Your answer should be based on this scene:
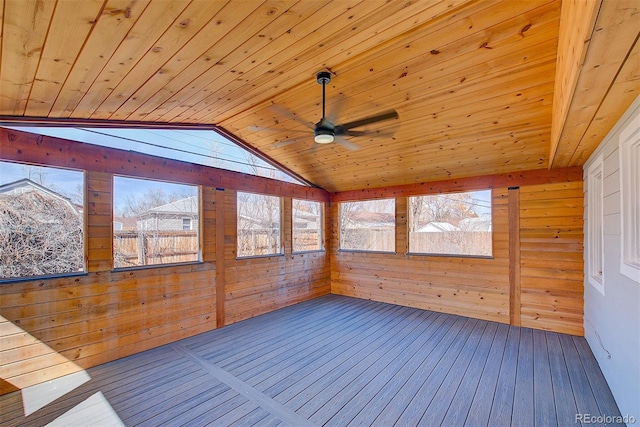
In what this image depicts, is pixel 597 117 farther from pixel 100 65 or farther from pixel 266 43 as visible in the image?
pixel 100 65

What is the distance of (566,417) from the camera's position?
2.20 m

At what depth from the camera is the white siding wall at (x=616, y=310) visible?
1.98 metres

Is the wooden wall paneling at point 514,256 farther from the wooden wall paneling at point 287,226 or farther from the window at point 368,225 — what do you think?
the wooden wall paneling at point 287,226

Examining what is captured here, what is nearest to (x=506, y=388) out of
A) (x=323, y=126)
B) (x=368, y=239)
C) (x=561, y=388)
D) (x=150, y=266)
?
(x=561, y=388)

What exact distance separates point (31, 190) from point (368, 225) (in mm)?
4938

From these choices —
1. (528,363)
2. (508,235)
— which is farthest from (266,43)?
(508,235)

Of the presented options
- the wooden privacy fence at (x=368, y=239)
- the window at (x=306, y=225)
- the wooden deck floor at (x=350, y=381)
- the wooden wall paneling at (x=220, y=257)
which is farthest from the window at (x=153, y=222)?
the wooden privacy fence at (x=368, y=239)

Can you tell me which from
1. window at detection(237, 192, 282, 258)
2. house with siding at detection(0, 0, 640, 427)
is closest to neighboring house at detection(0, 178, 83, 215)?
house with siding at detection(0, 0, 640, 427)

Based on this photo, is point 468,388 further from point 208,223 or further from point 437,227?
point 208,223

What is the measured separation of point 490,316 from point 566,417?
7.60 ft

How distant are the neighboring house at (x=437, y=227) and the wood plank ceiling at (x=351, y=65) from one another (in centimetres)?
139

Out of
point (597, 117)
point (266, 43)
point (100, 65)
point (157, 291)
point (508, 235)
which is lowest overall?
point (157, 291)

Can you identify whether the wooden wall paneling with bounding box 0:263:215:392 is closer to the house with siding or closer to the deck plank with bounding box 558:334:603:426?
the house with siding

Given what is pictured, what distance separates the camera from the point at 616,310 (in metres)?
2.38
